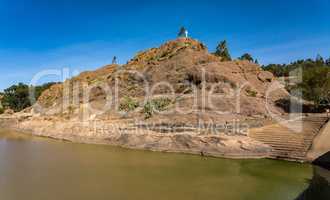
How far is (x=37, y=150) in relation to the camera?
27906mm

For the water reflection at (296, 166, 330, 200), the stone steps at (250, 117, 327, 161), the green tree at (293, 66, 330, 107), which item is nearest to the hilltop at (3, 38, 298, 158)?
the stone steps at (250, 117, 327, 161)

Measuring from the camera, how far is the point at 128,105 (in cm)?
3738

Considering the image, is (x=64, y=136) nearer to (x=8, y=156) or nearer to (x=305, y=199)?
(x=8, y=156)

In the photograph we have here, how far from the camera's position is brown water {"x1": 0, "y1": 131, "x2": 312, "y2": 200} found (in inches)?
549

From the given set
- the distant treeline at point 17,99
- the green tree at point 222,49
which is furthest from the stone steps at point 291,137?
the distant treeline at point 17,99

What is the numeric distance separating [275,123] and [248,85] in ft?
43.5

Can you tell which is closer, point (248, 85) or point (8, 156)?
point (8, 156)

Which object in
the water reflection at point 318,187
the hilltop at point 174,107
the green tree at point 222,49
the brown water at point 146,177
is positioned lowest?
the brown water at point 146,177

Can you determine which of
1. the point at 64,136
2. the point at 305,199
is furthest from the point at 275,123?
the point at 64,136

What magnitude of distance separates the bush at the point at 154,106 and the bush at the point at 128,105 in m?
3.07

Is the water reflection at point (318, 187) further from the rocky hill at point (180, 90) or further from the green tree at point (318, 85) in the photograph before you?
the green tree at point (318, 85)

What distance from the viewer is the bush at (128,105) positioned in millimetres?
36719

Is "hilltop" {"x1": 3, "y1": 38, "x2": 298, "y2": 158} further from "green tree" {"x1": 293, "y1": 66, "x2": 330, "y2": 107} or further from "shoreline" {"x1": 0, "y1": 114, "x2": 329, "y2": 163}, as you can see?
"green tree" {"x1": 293, "y1": 66, "x2": 330, "y2": 107}

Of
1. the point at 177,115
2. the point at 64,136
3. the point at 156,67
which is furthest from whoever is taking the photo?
the point at 156,67
